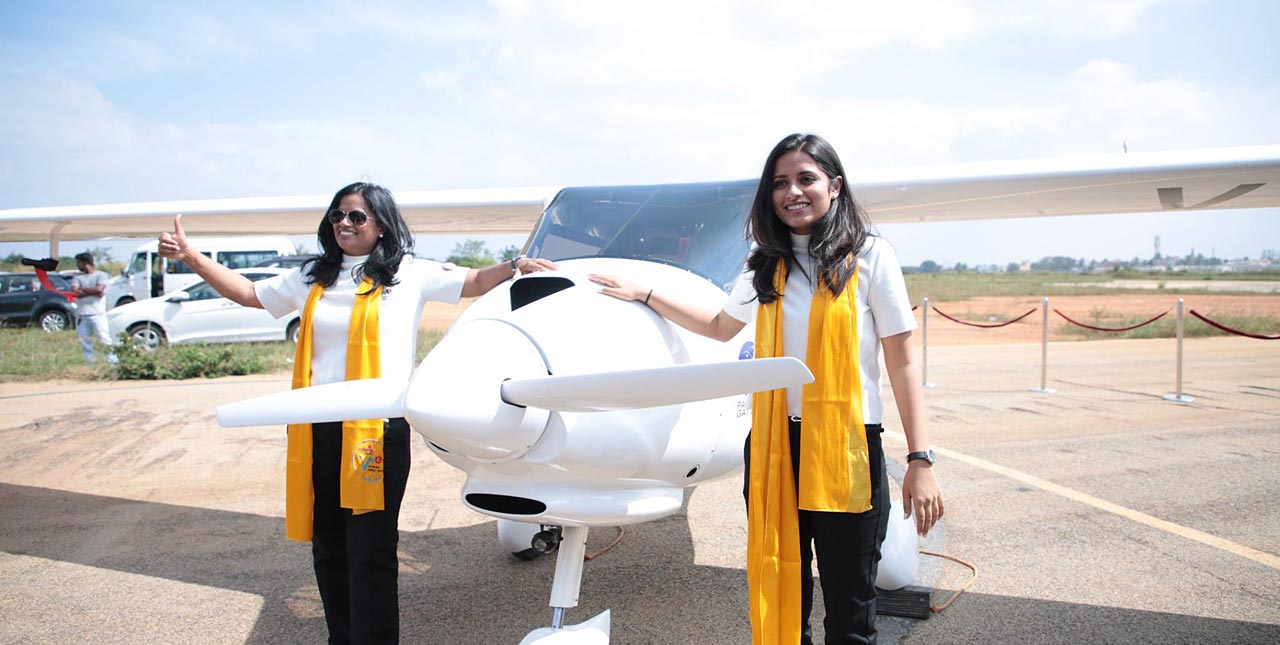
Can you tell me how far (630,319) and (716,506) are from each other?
301cm

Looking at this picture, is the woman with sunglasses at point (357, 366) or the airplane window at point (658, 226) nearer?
the woman with sunglasses at point (357, 366)

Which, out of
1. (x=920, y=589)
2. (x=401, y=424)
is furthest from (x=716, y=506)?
(x=401, y=424)

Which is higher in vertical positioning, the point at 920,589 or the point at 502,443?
the point at 502,443

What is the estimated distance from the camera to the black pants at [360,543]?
9.17 feet

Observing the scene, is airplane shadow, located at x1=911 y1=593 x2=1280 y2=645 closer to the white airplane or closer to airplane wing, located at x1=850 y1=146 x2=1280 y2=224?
the white airplane

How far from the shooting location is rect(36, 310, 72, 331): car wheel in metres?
18.3

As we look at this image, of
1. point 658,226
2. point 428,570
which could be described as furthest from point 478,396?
point 428,570

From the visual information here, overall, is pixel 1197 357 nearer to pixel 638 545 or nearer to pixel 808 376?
pixel 638 545

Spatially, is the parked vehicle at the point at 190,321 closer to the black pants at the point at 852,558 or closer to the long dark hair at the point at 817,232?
the long dark hair at the point at 817,232

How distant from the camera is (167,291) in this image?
1817 cm

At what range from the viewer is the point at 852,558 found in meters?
2.26

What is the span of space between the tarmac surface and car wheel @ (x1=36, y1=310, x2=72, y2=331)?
13.0 meters

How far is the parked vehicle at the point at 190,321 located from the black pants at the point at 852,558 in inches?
534

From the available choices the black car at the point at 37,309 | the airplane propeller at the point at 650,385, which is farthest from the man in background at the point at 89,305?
the airplane propeller at the point at 650,385
